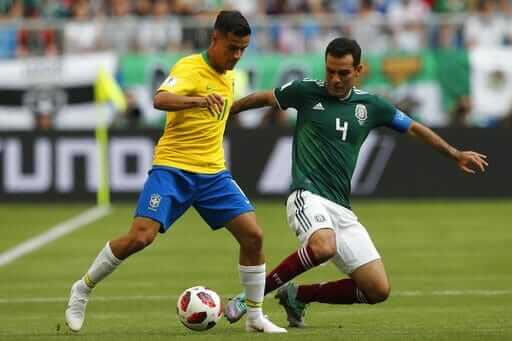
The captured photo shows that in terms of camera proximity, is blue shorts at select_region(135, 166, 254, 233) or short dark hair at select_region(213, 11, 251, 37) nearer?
short dark hair at select_region(213, 11, 251, 37)

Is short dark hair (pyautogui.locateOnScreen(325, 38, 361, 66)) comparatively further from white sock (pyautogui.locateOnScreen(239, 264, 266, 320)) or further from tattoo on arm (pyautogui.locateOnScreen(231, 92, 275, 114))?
white sock (pyautogui.locateOnScreen(239, 264, 266, 320))

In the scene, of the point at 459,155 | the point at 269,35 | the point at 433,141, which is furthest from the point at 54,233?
the point at 459,155

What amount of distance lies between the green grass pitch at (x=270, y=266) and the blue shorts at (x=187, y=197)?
886 millimetres

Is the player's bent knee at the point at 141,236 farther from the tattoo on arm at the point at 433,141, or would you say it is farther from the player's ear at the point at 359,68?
the tattoo on arm at the point at 433,141

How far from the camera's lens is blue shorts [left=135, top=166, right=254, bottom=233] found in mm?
11078

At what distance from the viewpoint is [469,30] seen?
26.9 m

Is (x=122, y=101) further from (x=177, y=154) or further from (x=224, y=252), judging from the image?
(x=177, y=154)

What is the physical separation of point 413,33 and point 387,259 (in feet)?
33.5

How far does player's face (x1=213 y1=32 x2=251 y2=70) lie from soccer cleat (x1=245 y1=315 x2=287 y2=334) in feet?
6.35

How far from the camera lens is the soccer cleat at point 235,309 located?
1140cm

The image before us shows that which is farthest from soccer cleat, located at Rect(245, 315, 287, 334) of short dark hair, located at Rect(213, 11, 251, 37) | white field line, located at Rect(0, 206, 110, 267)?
white field line, located at Rect(0, 206, 110, 267)

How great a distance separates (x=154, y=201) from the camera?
36.3 feet

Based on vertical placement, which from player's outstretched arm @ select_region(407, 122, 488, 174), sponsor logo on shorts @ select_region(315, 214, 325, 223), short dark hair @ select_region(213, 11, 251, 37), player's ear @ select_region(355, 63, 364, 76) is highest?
short dark hair @ select_region(213, 11, 251, 37)

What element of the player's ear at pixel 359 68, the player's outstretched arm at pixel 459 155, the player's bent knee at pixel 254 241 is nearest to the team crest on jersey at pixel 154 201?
the player's bent knee at pixel 254 241
